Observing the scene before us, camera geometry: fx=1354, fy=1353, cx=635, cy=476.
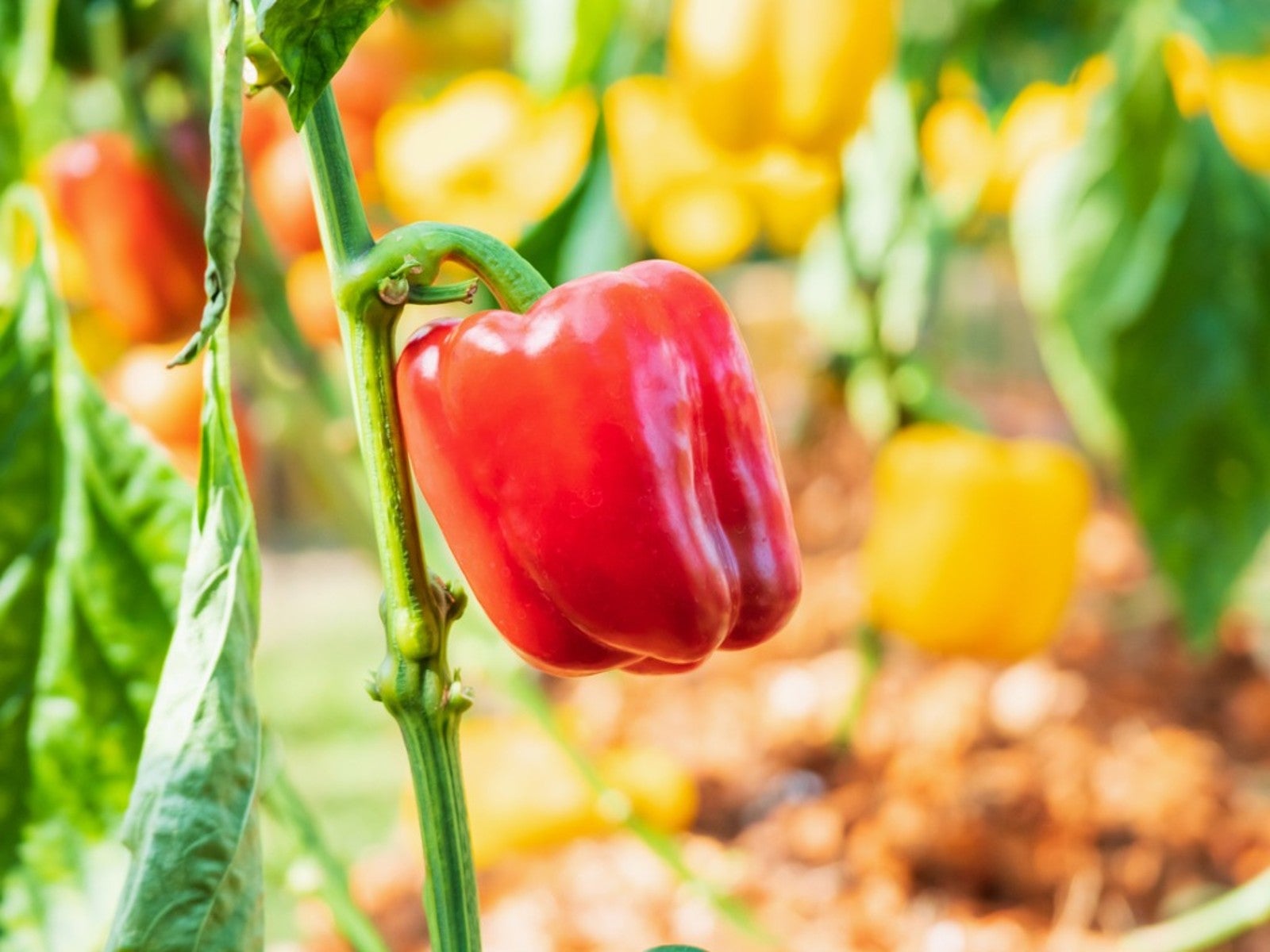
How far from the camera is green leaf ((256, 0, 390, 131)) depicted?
27 centimetres

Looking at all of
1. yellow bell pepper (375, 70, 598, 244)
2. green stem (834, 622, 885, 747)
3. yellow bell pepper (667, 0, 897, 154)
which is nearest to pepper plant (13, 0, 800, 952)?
yellow bell pepper (667, 0, 897, 154)

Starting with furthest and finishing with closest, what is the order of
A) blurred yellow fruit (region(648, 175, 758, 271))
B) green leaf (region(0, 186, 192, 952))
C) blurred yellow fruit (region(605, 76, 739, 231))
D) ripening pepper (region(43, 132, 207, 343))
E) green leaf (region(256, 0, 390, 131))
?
blurred yellow fruit (region(648, 175, 758, 271)), blurred yellow fruit (region(605, 76, 739, 231)), ripening pepper (region(43, 132, 207, 343)), green leaf (region(0, 186, 192, 952)), green leaf (region(256, 0, 390, 131))

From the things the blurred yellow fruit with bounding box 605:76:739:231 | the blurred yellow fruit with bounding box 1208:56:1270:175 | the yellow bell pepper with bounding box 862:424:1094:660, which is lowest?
the yellow bell pepper with bounding box 862:424:1094:660

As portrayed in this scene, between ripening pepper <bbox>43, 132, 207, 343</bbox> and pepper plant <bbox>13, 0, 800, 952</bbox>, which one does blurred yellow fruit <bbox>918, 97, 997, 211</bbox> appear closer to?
ripening pepper <bbox>43, 132, 207, 343</bbox>

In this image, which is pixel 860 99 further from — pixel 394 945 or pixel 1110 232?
pixel 394 945

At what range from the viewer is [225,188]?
0.92 feet

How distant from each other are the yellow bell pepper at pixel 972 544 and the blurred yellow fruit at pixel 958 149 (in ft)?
0.70

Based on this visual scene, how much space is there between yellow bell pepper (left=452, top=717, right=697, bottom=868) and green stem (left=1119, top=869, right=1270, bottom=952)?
33cm

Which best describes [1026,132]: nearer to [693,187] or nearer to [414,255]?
[693,187]

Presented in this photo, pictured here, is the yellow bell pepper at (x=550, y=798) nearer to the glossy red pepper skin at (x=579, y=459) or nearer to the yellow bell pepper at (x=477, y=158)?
the yellow bell pepper at (x=477, y=158)

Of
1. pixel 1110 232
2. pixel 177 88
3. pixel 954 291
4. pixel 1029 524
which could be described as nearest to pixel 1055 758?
pixel 1029 524

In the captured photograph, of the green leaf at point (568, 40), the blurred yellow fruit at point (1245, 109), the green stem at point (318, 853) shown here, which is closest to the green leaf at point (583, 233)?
the green leaf at point (568, 40)

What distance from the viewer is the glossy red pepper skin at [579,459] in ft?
1.05

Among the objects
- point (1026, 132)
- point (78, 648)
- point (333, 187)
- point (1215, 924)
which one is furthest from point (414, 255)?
point (1026, 132)
